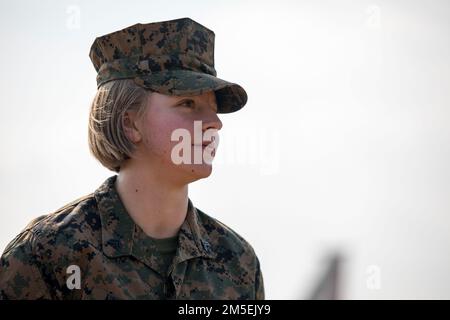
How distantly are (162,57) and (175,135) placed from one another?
66 centimetres

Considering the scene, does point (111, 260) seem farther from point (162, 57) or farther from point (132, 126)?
point (162, 57)

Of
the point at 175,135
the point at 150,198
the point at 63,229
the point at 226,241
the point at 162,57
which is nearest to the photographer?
the point at 63,229

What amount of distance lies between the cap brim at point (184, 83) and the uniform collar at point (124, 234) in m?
0.75

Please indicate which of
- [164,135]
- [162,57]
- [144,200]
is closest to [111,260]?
[144,200]

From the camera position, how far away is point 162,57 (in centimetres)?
645

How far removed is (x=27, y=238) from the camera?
19.6 feet

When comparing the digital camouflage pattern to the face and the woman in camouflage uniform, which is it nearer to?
the woman in camouflage uniform

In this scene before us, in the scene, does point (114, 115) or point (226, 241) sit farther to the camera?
point (226, 241)

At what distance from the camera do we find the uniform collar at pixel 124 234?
609 cm

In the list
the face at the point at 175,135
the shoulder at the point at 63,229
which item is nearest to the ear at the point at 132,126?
the face at the point at 175,135

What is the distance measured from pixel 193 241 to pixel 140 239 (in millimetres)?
403

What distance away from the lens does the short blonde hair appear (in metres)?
6.28
